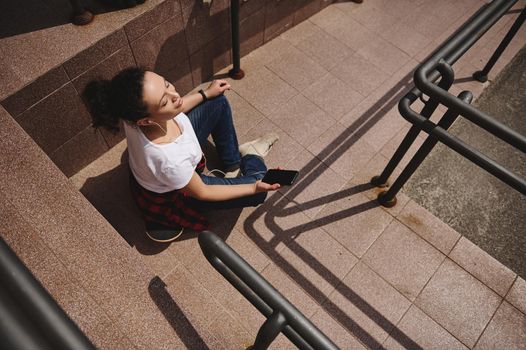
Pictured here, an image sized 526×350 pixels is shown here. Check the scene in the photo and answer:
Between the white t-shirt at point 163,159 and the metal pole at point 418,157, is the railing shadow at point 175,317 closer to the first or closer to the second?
the white t-shirt at point 163,159

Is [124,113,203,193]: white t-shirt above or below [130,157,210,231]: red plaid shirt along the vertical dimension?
above

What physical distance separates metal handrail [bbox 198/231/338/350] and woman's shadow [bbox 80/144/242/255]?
145 centimetres

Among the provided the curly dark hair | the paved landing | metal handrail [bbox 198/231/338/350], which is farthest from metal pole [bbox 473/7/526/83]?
metal handrail [bbox 198/231/338/350]

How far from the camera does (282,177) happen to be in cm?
268

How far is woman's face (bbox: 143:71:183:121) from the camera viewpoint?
2035mm

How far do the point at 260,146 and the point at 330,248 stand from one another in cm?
108

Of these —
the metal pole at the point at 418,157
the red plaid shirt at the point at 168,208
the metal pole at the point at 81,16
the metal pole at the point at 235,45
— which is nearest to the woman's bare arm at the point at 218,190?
the red plaid shirt at the point at 168,208

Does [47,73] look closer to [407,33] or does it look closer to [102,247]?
[102,247]

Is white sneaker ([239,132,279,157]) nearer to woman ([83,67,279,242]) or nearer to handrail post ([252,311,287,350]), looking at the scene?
woman ([83,67,279,242])

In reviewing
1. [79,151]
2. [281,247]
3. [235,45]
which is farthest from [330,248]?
[79,151]

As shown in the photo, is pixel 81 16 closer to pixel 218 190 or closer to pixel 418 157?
pixel 218 190

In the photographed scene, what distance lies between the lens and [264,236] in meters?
3.04

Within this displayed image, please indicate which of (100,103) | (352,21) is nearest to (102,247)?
(100,103)

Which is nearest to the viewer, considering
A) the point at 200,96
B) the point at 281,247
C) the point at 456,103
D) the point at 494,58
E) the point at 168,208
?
the point at 456,103
